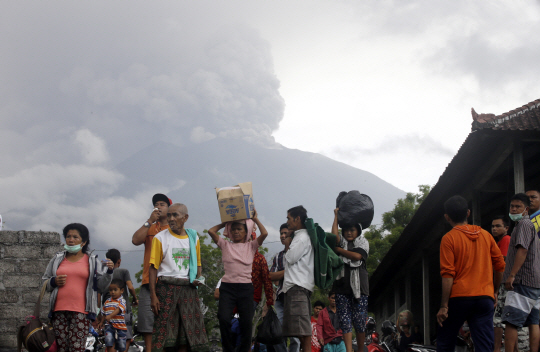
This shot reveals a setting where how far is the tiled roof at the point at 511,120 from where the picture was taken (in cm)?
738

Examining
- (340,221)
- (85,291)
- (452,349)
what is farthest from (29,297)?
(452,349)

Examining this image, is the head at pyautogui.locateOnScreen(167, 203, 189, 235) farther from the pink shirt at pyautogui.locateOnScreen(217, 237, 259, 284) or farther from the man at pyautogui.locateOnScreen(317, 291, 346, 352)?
the man at pyautogui.locateOnScreen(317, 291, 346, 352)

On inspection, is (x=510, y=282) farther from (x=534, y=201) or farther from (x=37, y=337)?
(x=37, y=337)

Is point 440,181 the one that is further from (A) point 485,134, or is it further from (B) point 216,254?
(B) point 216,254

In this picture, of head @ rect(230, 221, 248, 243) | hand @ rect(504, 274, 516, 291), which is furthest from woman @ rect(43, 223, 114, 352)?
hand @ rect(504, 274, 516, 291)

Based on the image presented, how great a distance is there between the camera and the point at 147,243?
21.5 feet

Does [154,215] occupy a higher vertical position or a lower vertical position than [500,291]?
higher

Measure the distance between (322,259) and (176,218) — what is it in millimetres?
1643

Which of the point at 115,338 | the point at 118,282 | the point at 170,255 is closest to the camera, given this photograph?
the point at 170,255

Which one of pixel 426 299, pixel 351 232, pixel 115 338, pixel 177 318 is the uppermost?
pixel 351 232

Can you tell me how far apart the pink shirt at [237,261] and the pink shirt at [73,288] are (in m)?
1.50

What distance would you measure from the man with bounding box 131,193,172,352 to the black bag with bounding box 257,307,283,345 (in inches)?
48.2

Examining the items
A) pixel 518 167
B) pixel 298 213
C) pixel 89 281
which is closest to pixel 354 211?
pixel 298 213

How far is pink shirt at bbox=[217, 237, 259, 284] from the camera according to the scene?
605 cm
